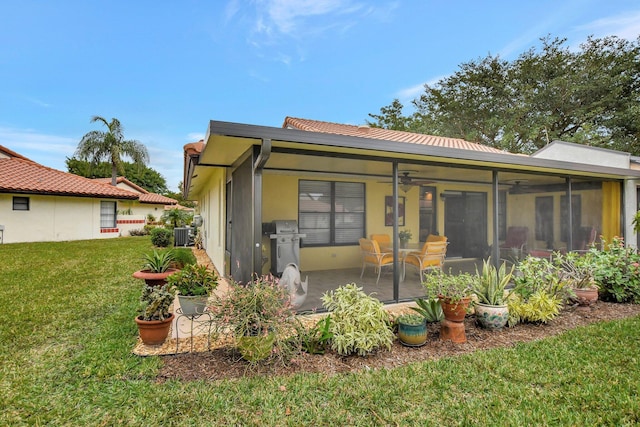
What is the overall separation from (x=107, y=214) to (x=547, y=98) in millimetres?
24522

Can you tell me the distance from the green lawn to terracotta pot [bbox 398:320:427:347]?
36cm

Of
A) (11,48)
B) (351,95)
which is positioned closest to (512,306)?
(351,95)

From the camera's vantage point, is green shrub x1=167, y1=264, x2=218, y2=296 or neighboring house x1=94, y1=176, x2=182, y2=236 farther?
neighboring house x1=94, y1=176, x2=182, y2=236

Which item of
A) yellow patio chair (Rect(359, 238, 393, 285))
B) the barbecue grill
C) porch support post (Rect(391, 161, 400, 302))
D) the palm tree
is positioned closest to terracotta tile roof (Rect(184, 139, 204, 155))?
the barbecue grill

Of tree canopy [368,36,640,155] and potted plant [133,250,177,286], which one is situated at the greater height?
tree canopy [368,36,640,155]

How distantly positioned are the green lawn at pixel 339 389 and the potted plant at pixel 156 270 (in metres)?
0.91

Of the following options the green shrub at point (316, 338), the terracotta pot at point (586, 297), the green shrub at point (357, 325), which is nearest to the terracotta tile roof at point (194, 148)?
the green shrub at point (357, 325)

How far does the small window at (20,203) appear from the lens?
1400 centimetres

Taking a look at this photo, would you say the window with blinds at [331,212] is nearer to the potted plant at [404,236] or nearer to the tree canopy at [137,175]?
the potted plant at [404,236]

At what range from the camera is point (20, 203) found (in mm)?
14141

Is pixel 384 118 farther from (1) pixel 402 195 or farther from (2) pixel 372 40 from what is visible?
(1) pixel 402 195

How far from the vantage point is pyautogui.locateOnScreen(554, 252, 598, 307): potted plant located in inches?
187

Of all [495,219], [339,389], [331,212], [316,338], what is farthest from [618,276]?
[331,212]

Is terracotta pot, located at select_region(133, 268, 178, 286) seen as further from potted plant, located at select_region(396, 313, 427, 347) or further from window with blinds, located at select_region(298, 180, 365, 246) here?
window with blinds, located at select_region(298, 180, 365, 246)
